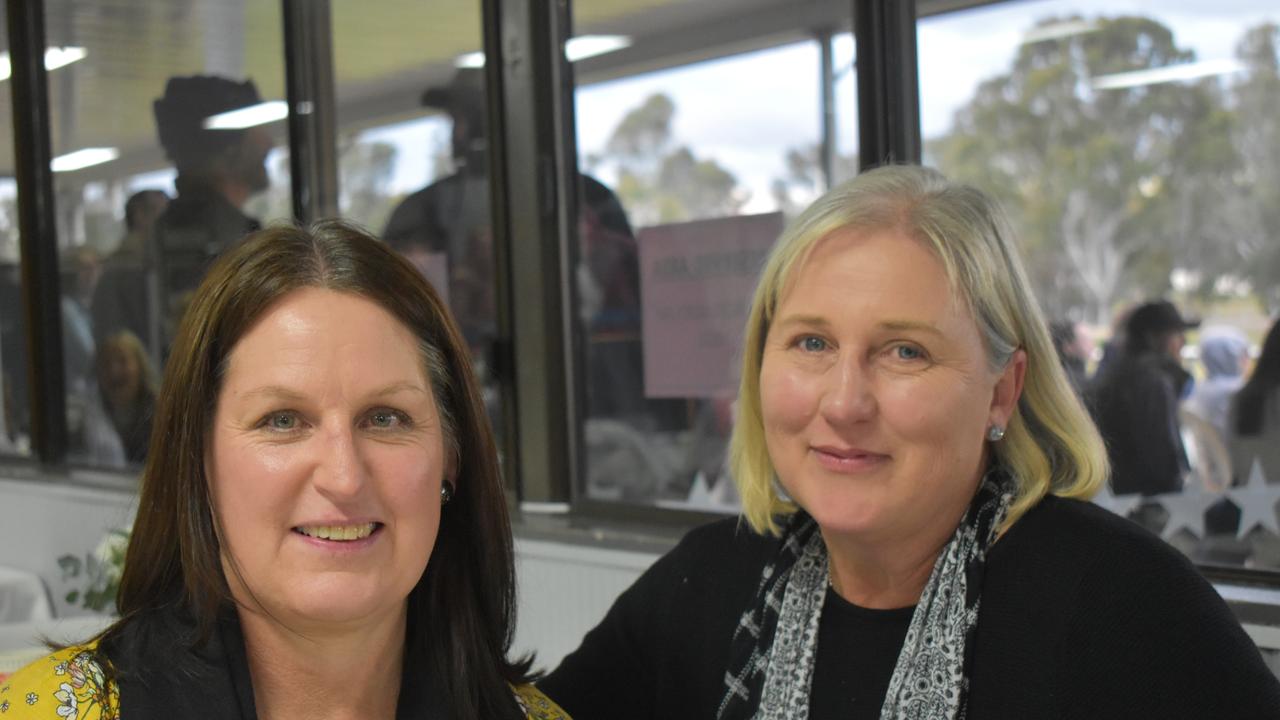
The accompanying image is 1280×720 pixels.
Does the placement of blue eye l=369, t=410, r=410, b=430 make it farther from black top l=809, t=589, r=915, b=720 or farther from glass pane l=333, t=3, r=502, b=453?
glass pane l=333, t=3, r=502, b=453

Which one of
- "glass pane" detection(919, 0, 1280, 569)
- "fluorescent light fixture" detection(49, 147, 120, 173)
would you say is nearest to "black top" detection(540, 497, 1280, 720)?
"glass pane" detection(919, 0, 1280, 569)

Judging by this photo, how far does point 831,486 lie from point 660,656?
1.56ft

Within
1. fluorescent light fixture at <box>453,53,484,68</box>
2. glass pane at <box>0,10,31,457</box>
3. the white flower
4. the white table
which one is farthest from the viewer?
glass pane at <box>0,10,31,457</box>

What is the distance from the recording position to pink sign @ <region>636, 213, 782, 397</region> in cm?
359

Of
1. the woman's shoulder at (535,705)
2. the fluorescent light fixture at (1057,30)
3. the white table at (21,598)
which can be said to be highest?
the fluorescent light fixture at (1057,30)

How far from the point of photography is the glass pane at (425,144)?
13.6ft

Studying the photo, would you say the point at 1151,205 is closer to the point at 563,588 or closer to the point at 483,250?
the point at 483,250

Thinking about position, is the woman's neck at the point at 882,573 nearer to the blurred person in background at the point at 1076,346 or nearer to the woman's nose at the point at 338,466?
the woman's nose at the point at 338,466

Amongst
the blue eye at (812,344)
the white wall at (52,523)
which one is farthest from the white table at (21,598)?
the blue eye at (812,344)

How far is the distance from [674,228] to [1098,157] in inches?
77.6

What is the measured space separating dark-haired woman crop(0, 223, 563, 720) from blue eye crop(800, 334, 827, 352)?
461 millimetres

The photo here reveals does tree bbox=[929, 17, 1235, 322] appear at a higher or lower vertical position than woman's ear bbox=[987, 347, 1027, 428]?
higher

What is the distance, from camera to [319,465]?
4.79ft

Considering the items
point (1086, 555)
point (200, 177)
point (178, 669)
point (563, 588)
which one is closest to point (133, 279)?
point (200, 177)
